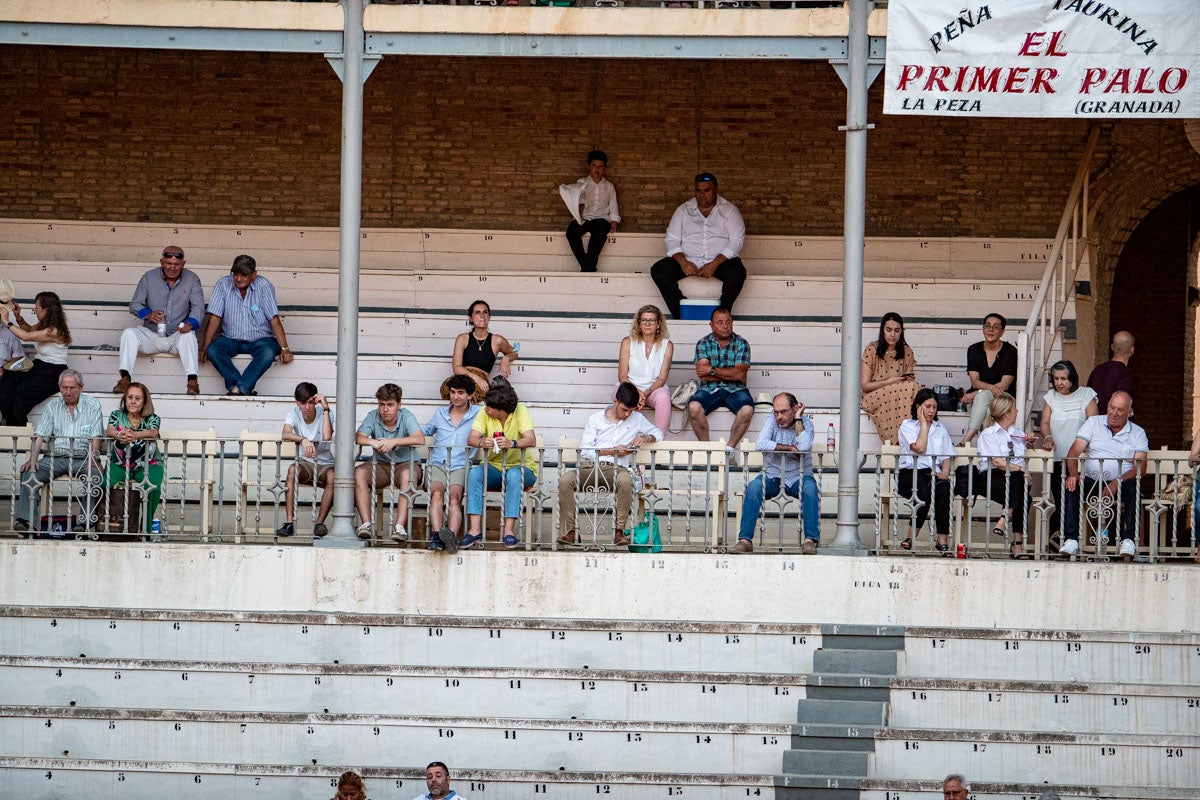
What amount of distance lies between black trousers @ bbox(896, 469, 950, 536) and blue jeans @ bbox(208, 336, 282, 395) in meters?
5.58

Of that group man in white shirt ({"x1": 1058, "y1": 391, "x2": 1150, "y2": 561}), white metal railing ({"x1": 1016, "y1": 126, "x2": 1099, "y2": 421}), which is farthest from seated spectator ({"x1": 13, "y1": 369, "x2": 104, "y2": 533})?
white metal railing ({"x1": 1016, "y1": 126, "x2": 1099, "y2": 421})

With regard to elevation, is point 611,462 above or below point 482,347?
below

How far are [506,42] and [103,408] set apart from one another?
4.63 meters

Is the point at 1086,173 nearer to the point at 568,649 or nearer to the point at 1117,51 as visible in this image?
the point at 1117,51

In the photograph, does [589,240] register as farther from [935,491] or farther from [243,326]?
[935,491]

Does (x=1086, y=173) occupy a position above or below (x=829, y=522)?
above

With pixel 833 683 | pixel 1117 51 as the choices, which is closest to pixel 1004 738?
pixel 833 683

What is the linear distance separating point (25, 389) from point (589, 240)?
18.3ft

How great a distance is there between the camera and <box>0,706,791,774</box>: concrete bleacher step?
11375 millimetres

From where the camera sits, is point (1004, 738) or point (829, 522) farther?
point (829, 522)

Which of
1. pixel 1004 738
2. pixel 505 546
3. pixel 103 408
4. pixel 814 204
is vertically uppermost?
pixel 814 204

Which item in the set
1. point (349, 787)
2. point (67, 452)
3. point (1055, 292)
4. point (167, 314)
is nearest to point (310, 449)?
point (67, 452)

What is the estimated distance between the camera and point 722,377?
15.0 meters

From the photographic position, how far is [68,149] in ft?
59.7
